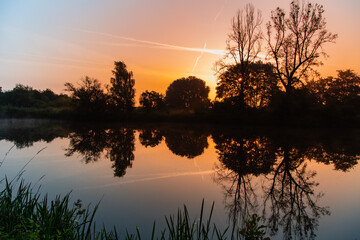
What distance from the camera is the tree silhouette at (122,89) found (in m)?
34.1

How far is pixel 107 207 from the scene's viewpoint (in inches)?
191

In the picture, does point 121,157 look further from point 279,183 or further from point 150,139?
point 279,183

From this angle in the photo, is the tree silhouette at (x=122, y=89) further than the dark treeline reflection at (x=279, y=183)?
Yes

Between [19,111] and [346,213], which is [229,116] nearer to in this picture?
[346,213]

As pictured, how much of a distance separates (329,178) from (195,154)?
6.03m

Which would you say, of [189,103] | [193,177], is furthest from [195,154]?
[189,103]

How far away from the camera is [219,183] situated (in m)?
6.69

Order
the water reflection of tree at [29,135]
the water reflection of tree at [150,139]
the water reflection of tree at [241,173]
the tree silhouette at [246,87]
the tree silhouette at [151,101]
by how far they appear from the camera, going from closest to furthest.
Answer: the water reflection of tree at [241,173] < the water reflection of tree at [150,139] < the water reflection of tree at [29,135] < the tree silhouette at [246,87] < the tree silhouette at [151,101]

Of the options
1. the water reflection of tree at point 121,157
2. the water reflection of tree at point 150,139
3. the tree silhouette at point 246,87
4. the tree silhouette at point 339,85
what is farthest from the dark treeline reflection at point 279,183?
the tree silhouette at point 339,85

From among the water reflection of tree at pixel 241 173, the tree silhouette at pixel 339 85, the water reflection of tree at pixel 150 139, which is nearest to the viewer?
the water reflection of tree at pixel 241 173

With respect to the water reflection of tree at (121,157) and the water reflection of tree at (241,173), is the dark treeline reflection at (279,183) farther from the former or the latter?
the water reflection of tree at (121,157)

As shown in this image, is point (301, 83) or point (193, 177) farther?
point (301, 83)

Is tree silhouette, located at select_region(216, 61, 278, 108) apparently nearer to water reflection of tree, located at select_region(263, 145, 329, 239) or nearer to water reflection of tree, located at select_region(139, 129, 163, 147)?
water reflection of tree, located at select_region(139, 129, 163, 147)

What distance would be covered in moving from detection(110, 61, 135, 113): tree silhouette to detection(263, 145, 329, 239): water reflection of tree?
2957cm
